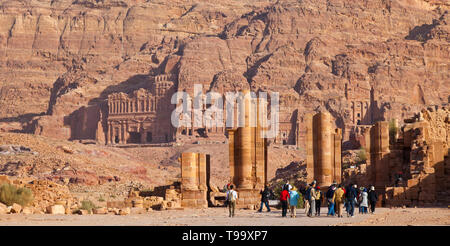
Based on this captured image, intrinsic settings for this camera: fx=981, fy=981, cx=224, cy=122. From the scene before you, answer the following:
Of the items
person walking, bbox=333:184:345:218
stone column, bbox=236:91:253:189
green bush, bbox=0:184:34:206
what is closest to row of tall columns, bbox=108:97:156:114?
stone column, bbox=236:91:253:189

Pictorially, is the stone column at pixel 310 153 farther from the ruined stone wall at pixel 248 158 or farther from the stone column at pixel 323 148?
the ruined stone wall at pixel 248 158

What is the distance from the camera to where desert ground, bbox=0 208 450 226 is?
26.4 meters

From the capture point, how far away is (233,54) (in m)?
137

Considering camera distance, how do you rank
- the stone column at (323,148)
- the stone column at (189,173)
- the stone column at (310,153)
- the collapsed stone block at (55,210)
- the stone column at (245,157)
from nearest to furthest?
the collapsed stone block at (55,210), the stone column at (245,157), the stone column at (323,148), the stone column at (310,153), the stone column at (189,173)

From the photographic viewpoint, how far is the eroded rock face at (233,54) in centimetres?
12094

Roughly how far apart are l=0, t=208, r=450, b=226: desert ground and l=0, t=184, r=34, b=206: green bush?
658cm

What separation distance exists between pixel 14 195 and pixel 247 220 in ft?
40.4

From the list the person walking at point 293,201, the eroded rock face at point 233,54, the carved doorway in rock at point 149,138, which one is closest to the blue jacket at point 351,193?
the person walking at point 293,201

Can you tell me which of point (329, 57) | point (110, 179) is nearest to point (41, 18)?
point (329, 57)

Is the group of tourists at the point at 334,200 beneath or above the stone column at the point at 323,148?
beneath

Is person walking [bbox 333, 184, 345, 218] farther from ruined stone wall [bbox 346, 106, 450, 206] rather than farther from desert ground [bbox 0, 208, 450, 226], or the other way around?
ruined stone wall [bbox 346, 106, 450, 206]

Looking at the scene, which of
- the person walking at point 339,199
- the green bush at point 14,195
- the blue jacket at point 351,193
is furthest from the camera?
the green bush at point 14,195

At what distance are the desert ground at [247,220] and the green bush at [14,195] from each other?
6.58 metres
